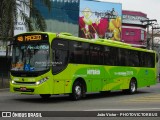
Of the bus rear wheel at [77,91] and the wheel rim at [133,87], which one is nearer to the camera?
the bus rear wheel at [77,91]

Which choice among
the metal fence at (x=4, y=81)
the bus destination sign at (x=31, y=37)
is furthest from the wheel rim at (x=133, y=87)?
the bus destination sign at (x=31, y=37)

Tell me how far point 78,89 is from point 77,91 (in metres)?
0.13

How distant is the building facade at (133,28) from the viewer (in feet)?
248

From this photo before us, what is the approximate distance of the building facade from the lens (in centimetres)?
7550

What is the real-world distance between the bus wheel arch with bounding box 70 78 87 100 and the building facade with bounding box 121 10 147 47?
179ft

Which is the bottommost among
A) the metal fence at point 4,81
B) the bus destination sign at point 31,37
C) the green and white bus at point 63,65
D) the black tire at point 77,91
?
the metal fence at point 4,81

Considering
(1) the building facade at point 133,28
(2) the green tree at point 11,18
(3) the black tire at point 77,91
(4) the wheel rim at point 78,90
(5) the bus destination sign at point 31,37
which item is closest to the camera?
(5) the bus destination sign at point 31,37

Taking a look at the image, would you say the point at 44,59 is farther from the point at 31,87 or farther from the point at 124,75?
the point at 124,75

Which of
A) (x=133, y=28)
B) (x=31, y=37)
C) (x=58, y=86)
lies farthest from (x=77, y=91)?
(x=133, y=28)

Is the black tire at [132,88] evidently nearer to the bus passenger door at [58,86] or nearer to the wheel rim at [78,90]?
the wheel rim at [78,90]

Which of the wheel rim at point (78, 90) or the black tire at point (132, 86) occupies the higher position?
the wheel rim at point (78, 90)

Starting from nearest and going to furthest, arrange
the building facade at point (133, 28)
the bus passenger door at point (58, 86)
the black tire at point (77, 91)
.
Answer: the bus passenger door at point (58, 86) → the black tire at point (77, 91) → the building facade at point (133, 28)

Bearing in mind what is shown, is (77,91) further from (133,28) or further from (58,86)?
(133,28)

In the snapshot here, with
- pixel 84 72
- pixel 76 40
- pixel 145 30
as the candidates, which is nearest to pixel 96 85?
pixel 84 72
